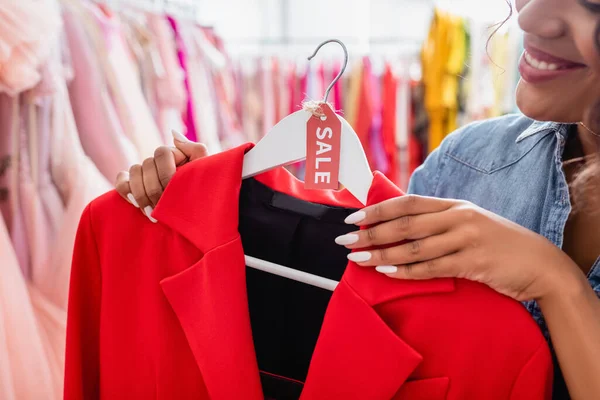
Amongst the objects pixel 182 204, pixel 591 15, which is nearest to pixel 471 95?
pixel 591 15

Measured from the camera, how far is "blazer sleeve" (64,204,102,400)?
2.29 ft

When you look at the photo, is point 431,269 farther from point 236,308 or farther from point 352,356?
point 236,308

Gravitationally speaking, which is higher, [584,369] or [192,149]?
[192,149]

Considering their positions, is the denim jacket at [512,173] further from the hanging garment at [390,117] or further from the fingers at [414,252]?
the hanging garment at [390,117]

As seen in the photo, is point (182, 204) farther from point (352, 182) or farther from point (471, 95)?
point (471, 95)

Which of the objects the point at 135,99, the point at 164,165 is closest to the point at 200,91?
the point at 135,99

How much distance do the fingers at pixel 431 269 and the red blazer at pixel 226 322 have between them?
0.08 feet

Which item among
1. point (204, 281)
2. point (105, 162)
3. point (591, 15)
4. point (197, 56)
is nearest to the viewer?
point (591, 15)

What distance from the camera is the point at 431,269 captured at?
1.83 feet

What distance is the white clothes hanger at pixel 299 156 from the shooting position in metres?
0.60

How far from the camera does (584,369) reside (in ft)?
1.82

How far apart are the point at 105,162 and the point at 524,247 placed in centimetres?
89

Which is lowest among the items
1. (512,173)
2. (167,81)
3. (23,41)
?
(512,173)

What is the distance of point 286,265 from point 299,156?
0.62 feet
